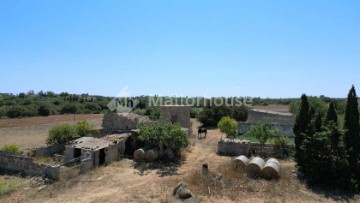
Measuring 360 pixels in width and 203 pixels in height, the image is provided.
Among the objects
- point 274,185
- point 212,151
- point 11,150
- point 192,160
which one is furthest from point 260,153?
point 11,150

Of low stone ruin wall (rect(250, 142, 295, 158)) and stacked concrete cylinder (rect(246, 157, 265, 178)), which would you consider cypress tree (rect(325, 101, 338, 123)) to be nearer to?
stacked concrete cylinder (rect(246, 157, 265, 178))

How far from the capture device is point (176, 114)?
30.5 meters

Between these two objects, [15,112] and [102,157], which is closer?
[102,157]

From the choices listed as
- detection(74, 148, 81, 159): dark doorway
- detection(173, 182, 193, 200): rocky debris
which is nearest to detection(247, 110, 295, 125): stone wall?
detection(74, 148, 81, 159): dark doorway

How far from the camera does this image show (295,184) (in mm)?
16766

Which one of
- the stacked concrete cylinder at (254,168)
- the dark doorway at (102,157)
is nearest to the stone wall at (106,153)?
the dark doorway at (102,157)

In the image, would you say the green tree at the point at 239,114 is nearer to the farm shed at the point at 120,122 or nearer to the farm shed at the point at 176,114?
the farm shed at the point at 176,114

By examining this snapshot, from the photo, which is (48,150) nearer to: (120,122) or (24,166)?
(24,166)

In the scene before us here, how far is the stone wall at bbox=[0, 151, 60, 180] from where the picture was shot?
17.7 meters

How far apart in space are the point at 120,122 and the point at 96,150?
6.68m

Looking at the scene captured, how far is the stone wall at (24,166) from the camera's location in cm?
1775

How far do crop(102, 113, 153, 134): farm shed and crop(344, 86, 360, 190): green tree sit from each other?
48.6 feet

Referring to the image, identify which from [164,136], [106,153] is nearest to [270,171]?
[164,136]

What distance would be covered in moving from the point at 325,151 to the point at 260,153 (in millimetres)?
6461
